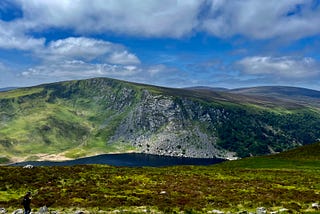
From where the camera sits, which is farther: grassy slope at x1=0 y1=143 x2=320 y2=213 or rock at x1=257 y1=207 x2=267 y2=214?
grassy slope at x1=0 y1=143 x2=320 y2=213

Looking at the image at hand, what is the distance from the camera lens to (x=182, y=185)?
1884 inches

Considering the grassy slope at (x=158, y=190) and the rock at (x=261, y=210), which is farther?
the grassy slope at (x=158, y=190)

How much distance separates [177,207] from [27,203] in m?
15.2

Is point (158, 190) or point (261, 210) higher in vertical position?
point (261, 210)

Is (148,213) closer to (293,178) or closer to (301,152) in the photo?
(293,178)

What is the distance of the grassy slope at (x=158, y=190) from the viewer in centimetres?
3566

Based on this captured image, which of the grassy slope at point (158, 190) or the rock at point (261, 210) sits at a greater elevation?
the rock at point (261, 210)

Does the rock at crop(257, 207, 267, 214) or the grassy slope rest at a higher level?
the rock at crop(257, 207, 267, 214)

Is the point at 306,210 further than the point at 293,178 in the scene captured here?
No

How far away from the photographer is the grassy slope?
35656 millimetres

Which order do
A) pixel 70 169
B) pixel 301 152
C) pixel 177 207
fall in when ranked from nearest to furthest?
pixel 177 207 < pixel 70 169 < pixel 301 152

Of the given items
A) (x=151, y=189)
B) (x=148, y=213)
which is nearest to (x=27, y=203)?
(x=148, y=213)

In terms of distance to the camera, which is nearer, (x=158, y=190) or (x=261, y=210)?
(x=261, y=210)

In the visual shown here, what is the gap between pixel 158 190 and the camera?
4406cm
